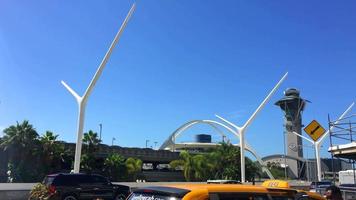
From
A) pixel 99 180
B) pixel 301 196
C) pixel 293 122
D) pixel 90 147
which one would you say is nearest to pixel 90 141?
pixel 90 147

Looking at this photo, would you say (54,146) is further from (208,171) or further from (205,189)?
(205,189)

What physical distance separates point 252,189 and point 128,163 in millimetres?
86851

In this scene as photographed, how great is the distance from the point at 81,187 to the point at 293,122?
16828cm

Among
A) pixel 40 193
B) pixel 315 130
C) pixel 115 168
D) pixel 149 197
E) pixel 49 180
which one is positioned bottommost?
pixel 40 193

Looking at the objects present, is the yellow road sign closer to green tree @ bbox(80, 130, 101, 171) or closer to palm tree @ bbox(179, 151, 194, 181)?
green tree @ bbox(80, 130, 101, 171)

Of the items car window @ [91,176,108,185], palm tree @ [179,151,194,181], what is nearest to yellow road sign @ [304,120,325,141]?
car window @ [91,176,108,185]

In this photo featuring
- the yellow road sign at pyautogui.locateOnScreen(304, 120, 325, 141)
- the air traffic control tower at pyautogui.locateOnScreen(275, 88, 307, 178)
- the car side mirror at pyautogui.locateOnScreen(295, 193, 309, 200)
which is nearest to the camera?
the car side mirror at pyautogui.locateOnScreen(295, 193, 309, 200)

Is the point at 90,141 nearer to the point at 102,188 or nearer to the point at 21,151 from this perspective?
the point at 21,151

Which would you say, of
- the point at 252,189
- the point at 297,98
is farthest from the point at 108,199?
the point at 297,98

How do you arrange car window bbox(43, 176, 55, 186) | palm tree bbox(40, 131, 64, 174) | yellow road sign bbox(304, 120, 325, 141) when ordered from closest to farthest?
yellow road sign bbox(304, 120, 325, 141) → car window bbox(43, 176, 55, 186) → palm tree bbox(40, 131, 64, 174)

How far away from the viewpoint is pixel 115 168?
86.1 m

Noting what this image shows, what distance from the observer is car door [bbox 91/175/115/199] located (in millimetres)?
25797

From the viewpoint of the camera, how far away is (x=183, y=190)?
5.56 m

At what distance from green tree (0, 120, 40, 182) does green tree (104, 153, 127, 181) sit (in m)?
16.8
